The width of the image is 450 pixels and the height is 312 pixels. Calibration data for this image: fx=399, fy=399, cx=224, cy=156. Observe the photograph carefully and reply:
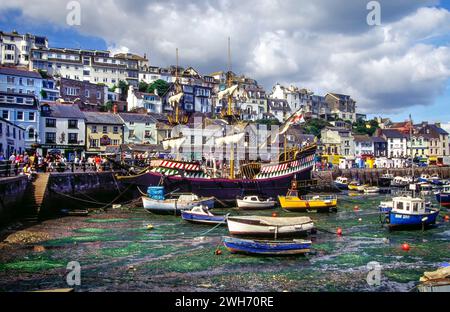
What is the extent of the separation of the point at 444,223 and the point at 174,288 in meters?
28.7

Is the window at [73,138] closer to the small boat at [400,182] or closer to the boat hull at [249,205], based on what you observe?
the boat hull at [249,205]

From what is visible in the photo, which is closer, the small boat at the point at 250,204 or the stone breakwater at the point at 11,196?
the stone breakwater at the point at 11,196

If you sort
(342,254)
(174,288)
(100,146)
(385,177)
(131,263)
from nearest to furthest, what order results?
(174,288)
(131,263)
(342,254)
(100,146)
(385,177)

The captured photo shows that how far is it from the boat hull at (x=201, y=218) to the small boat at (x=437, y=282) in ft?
54.6

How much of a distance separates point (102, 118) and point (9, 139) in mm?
30882

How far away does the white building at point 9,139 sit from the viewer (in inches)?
1716

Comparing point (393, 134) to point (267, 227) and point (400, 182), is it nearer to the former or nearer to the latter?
point (400, 182)

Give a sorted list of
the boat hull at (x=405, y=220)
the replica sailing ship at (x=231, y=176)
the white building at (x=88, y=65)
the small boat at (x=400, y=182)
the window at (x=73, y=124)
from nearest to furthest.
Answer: the boat hull at (x=405, y=220)
the replica sailing ship at (x=231, y=176)
the window at (x=73, y=124)
the small boat at (x=400, y=182)
the white building at (x=88, y=65)

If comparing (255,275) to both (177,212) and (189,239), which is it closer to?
(189,239)

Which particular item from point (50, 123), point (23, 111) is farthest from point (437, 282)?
point (50, 123)

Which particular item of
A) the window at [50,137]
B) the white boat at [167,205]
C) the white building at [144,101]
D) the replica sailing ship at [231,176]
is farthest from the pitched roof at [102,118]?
the white boat at [167,205]

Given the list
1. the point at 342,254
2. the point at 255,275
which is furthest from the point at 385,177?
the point at 255,275

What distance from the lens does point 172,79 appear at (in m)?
131

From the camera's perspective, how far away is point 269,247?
22.0m
